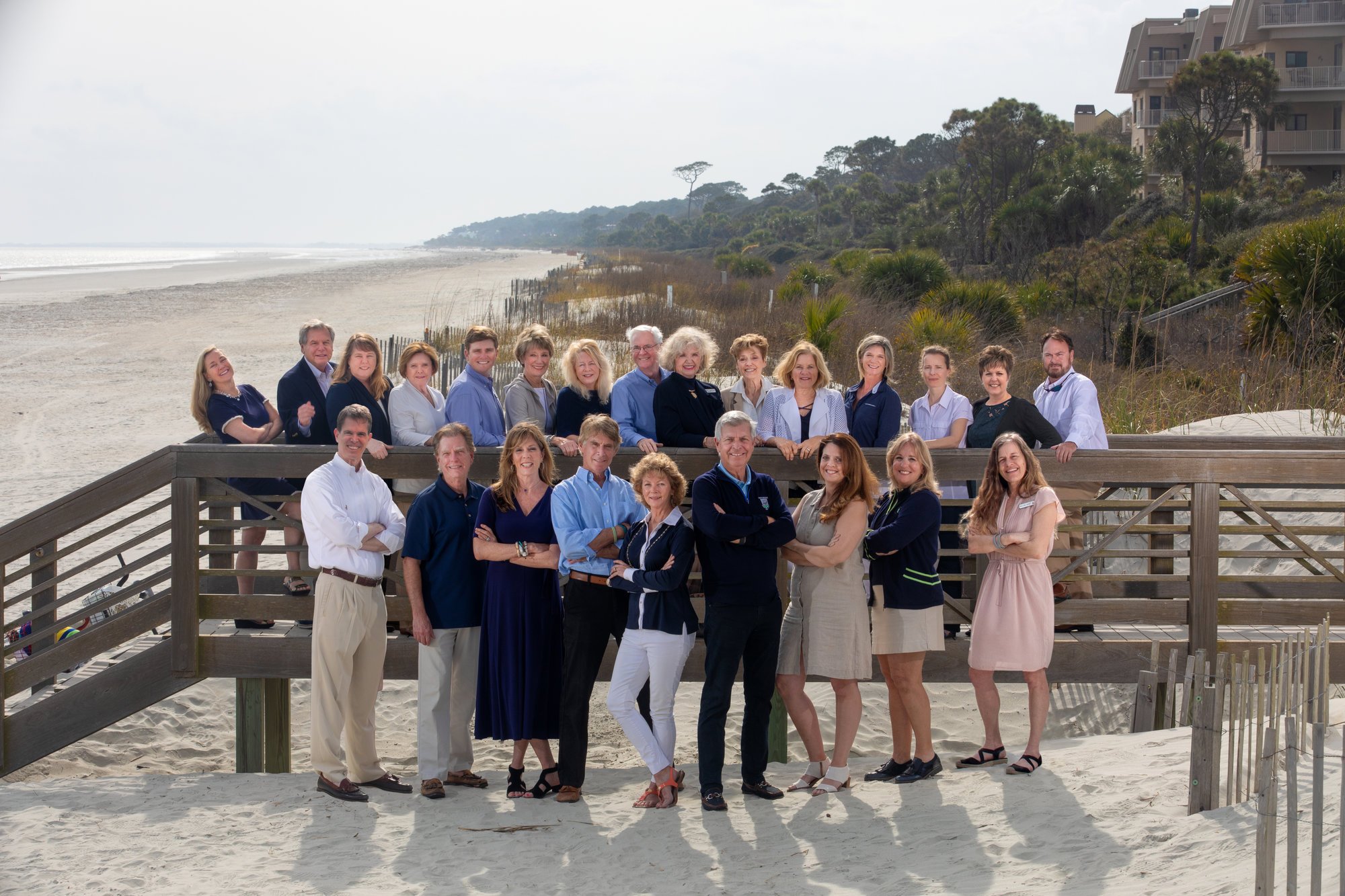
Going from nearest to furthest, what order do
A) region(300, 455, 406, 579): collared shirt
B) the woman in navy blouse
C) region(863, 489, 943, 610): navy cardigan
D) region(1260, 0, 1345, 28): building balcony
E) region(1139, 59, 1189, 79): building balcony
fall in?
region(863, 489, 943, 610): navy cardigan < region(300, 455, 406, 579): collared shirt < the woman in navy blouse < region(1260, 0, 1345, 28): building balcony < region(1139, 59, 1189, 79): building balcony

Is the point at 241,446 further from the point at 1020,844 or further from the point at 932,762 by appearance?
the point at 1020,844

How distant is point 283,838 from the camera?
5684 millimetres

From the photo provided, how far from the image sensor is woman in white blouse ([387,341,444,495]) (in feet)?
21.9

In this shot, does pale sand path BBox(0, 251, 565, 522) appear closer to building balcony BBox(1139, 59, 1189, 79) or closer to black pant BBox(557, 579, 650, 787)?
black pant BBox(557, 579, 650, 787)

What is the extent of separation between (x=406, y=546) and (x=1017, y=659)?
3043mm

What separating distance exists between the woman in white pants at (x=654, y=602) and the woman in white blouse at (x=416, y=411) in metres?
1.66

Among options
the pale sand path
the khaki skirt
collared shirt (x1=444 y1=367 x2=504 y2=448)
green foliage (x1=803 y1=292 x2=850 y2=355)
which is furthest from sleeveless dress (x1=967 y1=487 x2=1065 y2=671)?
the pale sand path

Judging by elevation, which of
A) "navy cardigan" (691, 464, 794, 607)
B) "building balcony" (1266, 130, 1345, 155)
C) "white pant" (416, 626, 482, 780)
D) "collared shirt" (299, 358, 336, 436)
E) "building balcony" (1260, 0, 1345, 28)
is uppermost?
"building balcony" (1260, 0, 1345, 28)

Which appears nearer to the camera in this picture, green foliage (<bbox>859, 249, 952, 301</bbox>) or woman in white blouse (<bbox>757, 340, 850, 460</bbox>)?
woman in white blouse (<bbox>757, 340, 850, 460</bbox>)

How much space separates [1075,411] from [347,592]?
4.10 meters

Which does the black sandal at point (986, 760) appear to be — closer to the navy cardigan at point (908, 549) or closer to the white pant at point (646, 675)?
the navy cardigan at point (908, 549)

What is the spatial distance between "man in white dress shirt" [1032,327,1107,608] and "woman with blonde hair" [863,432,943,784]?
1326mm

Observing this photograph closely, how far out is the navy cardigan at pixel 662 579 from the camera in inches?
216

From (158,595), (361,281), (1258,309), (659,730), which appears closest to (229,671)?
(158,595)
